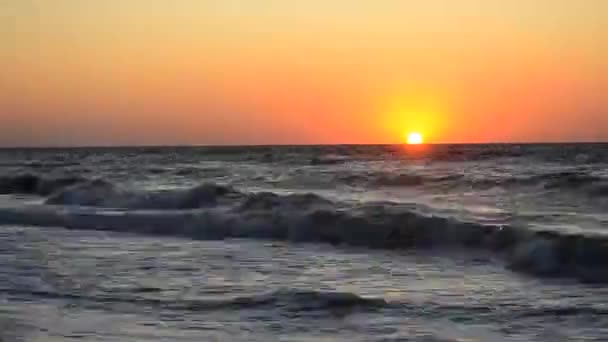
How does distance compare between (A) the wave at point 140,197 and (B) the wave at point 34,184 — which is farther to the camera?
(B) the wave at point 34,184

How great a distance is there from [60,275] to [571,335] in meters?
5.27

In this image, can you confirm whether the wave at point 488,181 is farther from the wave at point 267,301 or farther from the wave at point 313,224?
the wave at point 267,301

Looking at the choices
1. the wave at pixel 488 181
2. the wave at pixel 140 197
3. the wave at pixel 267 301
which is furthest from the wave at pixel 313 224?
the wave at pixel 488 181

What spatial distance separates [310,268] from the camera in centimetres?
991

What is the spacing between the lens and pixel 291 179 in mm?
28109

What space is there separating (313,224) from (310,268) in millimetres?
4545

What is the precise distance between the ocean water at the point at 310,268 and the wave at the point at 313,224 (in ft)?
0.13

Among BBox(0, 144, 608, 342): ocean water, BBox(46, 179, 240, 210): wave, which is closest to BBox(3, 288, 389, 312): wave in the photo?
BBox(0, 144, 608, 342): ocean water

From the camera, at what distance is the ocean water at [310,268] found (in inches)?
269

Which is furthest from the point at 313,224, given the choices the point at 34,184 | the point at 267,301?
the point at 34,184

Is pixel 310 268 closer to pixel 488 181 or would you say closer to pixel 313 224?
pixel 313 224

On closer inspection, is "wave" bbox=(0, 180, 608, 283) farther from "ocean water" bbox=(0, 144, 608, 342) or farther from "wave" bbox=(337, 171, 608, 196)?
"wave" bbox=(337, 171, 608, 196)

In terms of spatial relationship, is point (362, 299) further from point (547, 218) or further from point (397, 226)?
point (547, 218)

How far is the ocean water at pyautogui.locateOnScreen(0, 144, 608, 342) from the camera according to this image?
684cm
